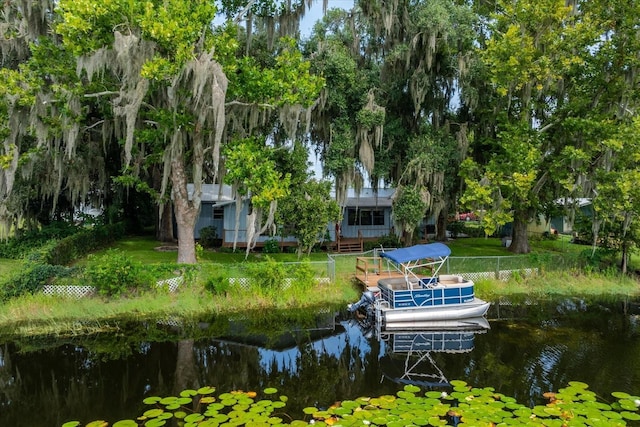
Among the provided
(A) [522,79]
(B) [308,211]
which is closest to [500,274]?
(A) [522,79]

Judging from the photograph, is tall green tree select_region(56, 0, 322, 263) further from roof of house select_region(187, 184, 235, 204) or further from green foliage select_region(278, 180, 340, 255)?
roof of house select_region(187, 184, 235, 204)

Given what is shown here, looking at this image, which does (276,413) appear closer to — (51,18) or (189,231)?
(189,231)

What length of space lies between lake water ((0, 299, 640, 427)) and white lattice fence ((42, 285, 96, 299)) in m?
1.81

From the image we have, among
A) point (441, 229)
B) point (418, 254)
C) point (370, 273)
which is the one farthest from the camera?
point (441, 229)

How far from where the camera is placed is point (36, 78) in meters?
13.8

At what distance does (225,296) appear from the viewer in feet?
45.8

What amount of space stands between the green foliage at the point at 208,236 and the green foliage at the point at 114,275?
9587 millimetres

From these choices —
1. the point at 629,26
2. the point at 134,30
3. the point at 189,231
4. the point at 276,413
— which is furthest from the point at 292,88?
the point at 629,26

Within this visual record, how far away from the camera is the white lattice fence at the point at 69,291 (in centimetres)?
1291

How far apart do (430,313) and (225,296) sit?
6380 mm

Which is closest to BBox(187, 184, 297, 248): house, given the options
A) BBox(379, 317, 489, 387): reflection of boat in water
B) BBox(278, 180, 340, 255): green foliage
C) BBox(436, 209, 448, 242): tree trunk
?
BBox(278, 180, 340, 255): green foliage

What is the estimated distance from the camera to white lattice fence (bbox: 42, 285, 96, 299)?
42.4 ft

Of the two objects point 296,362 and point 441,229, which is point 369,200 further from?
point 296,362

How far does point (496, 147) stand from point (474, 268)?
21.9 ft
